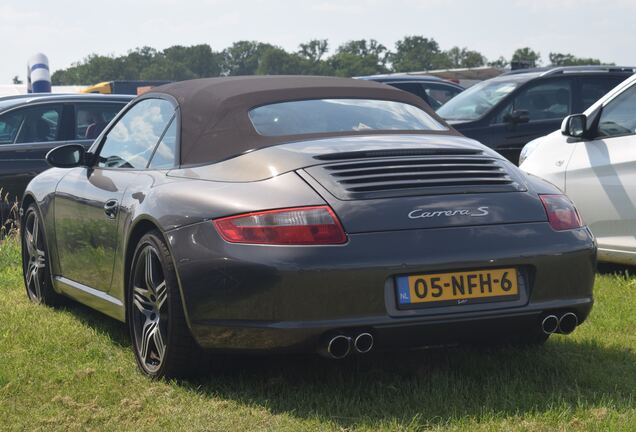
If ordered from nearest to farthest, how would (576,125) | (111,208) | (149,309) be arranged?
(149,309) < (111,208) < (576,125)

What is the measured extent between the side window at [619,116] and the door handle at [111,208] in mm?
4094

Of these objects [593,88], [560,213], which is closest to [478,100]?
[593,88]

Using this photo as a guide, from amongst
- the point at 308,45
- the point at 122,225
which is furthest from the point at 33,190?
the point at 308,45

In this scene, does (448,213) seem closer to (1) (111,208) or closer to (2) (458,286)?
(2) (458,286)

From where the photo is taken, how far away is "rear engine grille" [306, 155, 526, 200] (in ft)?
15.2

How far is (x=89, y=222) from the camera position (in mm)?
6109

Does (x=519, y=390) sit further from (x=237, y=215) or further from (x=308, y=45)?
(x=308, y=45)

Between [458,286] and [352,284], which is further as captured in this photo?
[458,286]

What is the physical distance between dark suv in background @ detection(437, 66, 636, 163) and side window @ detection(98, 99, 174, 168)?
Answer: 725cm

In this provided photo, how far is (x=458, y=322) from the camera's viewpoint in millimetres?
4574

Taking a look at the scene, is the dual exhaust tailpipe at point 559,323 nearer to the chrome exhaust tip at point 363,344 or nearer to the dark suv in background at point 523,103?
the chrome exhaust tip at point 363,344

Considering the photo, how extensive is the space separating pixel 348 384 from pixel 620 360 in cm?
139

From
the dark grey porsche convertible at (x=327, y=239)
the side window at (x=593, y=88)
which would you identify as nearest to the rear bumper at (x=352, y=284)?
the dark grey porsche convertible at (x=327, y=239)

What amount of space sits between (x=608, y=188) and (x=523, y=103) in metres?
5.77
